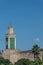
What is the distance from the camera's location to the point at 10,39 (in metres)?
84.1

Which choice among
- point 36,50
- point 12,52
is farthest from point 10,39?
point 36,50

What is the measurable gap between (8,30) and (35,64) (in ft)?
59.9

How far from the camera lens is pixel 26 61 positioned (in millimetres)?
77500

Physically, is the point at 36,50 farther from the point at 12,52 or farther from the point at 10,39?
the point at 12,52

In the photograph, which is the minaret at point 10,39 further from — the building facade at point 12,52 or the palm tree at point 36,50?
the palm tree at point 36,50

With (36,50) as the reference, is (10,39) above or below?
above

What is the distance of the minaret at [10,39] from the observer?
274 feet

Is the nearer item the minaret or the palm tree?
the palm tree

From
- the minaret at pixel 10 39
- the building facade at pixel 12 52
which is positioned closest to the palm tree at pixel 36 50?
the building facade at pixel 12 52

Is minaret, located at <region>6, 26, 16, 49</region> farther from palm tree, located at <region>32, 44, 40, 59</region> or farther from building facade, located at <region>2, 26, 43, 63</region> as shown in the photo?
palm tree, located at <region>32, 44, 40, 59</region>

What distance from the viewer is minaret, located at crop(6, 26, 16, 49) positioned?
274ft

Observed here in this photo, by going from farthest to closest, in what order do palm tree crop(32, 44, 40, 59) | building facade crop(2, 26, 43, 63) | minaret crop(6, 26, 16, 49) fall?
minaret crop(6, 26, 16, 49)
building facade crop(2, 26, 43, 63)
palm tree crop(32, 44, 40, 59)

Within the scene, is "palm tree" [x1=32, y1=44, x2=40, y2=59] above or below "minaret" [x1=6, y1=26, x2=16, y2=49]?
below

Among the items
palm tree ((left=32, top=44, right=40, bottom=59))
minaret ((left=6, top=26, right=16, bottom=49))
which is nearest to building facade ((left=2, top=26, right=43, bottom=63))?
minaret ((left=6, top=26, right=16, bottom=49))
